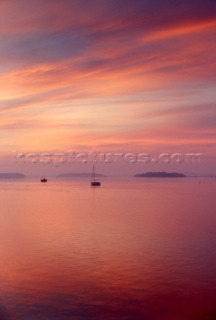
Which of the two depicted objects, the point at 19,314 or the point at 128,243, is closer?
the point at 19,314

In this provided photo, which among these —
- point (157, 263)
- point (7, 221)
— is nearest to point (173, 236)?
point (157, 263)

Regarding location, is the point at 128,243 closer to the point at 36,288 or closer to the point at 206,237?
the point at 206,237

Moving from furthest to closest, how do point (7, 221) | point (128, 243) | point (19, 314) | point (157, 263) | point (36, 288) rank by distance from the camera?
point (7, 221) → point (128, 243) → point (157, 263) → point (36, 288) → point (19, 314)

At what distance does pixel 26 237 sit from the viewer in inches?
1612

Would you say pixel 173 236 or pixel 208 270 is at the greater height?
pixel 173 236

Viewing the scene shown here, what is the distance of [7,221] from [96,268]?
28.9 metres

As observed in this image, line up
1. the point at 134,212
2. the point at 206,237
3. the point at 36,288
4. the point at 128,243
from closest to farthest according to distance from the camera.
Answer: the point at 36,288 → the point at 128,243 → the point at 206,237 → the point at 134,212

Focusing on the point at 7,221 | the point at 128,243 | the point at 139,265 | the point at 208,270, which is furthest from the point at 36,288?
the point at 7,221

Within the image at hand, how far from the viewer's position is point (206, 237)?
39750 millimetres

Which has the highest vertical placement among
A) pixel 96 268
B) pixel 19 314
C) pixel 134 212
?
pixel 134 212

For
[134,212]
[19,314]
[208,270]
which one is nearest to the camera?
[19,314]

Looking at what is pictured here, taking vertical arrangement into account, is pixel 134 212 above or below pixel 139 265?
above

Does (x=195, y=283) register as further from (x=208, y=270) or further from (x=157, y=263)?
(x=157, y=263)

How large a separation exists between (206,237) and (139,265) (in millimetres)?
13082
